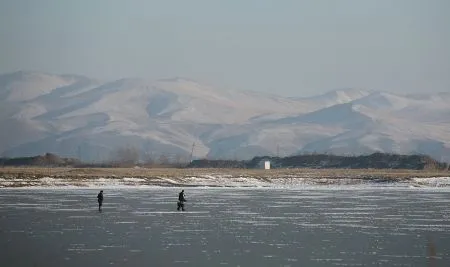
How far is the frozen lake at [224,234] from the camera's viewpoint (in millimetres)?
29484

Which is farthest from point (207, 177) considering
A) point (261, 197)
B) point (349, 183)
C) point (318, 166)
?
point (318, 166)

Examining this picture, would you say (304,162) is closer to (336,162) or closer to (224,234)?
(336,162)

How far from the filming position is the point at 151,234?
37031 millimetres

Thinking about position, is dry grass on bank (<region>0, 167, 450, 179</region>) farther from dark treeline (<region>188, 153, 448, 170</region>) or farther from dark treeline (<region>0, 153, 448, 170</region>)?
dark treeline (<region>0, 153, 448, 170</region>)

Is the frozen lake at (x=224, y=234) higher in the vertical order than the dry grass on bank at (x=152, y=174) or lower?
lower

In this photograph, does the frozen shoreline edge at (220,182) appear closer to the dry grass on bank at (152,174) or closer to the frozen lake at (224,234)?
the dry grass on bank at (152,174)

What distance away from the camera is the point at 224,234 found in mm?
37094

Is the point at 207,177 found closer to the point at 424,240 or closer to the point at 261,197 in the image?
the point at 261,197

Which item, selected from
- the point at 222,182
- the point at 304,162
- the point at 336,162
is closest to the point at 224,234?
the point at 222,182

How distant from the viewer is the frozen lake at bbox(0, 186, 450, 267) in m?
29.5

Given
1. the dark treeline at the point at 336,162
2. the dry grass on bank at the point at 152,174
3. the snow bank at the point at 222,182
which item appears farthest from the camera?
the dark treeline at the point at 336,162

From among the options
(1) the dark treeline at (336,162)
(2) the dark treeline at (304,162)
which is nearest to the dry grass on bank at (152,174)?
(1) the dark treeline at (336,162)

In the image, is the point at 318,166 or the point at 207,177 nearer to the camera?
the point at 207,177

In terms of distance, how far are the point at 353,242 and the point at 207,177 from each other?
72.9m
